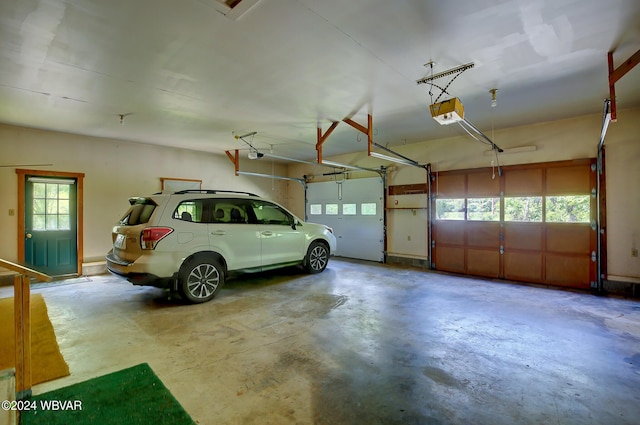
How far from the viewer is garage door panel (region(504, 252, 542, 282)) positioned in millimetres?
5434

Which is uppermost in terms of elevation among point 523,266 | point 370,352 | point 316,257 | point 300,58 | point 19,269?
point 300,58

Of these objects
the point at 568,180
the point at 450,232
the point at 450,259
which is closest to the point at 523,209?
the point at 568,180

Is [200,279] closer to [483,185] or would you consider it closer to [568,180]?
[483,185]

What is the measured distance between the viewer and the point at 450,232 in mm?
6441

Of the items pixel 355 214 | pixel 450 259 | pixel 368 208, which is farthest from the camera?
pixel 355 214

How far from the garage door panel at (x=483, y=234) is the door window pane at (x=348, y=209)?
9.75ft

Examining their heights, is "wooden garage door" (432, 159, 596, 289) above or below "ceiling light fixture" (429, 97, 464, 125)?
below

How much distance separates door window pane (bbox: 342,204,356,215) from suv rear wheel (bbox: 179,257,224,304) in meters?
4.52

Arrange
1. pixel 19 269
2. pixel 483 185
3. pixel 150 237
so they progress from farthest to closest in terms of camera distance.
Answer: pixel 483 185 < pixel 150 237 < pixel 19 269

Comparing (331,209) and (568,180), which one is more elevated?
(568,180)

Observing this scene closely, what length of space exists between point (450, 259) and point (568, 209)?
2.24 m

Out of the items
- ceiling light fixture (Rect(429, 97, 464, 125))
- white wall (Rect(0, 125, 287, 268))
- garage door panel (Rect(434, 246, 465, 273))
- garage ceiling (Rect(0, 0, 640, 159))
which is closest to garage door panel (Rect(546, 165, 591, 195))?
garage ceiling (Rect(0, 0, 640, 159))

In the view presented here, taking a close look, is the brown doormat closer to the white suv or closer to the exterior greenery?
the white suv

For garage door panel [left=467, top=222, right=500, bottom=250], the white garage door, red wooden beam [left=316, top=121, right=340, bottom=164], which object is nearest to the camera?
red wooden beam [left=316, top=121, right=340, bottom=164]
